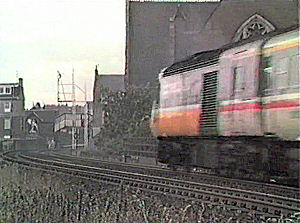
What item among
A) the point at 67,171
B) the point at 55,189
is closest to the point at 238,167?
the point at 55,189

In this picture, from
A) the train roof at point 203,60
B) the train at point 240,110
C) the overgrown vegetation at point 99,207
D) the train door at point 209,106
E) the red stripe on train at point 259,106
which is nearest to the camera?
the overgrown vegetation at point 99,207

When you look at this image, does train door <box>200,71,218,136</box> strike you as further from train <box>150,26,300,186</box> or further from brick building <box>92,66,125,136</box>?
brick building <box>92,66,125,136</box>

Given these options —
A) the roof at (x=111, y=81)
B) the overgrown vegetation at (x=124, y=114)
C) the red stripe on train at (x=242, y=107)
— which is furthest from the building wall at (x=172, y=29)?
the red stripe on train at (x=242, y=107)

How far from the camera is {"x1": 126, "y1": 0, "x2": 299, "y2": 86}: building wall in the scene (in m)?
38.1

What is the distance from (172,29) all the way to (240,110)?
90.9 ft

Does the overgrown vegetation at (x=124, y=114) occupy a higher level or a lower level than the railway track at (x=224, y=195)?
higher

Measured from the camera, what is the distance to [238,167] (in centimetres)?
1293

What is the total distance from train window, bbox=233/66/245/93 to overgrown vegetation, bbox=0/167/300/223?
2.88 metres

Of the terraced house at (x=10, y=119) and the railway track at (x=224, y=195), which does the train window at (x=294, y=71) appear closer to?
the railway track at (x=224, y=195)

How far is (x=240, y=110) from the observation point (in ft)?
41.1

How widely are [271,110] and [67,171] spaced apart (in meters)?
6.86

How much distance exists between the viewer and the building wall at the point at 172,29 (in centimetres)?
3812

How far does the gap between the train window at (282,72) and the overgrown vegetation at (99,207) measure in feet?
8.72

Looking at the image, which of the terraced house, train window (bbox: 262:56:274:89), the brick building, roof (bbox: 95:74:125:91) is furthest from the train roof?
roof (bbox: 95:74:125:91)
